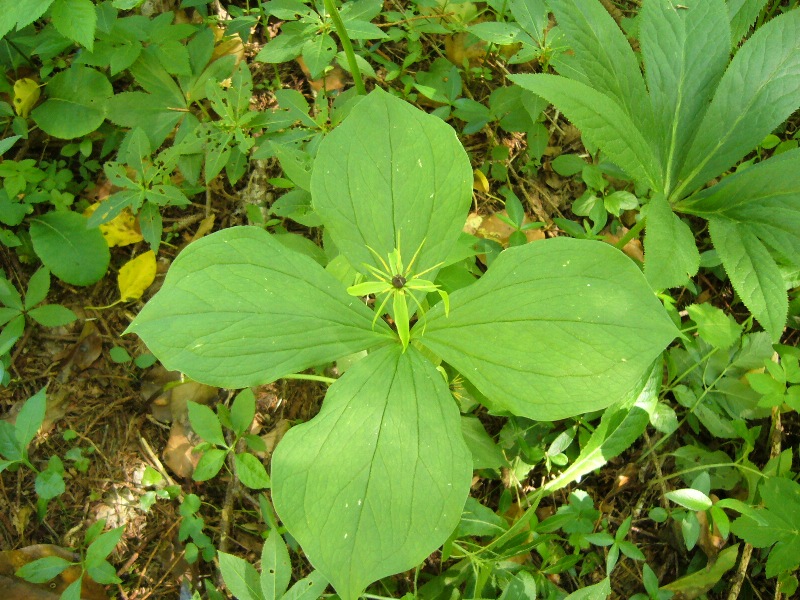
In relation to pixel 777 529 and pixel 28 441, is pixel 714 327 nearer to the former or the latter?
pixel 777 529

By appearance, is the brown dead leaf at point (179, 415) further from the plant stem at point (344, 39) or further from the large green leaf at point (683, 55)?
the large green leaf at point (683, 55)

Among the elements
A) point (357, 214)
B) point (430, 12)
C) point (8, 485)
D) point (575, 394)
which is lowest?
point (8, 485)

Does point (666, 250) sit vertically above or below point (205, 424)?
above

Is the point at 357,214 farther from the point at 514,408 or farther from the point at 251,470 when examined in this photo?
the point at 251,470

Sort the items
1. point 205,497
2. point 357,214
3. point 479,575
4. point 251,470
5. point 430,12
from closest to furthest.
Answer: point 357,214
point 479,575
point 251,470
point 205,497
point 430,12

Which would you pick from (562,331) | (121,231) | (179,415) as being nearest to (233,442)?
(179,415)

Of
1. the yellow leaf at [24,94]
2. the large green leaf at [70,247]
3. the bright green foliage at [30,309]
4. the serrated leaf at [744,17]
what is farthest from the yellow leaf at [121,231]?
the serrated leaf at [744,17]

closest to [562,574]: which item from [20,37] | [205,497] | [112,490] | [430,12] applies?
[205,497]
